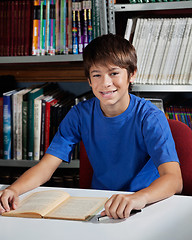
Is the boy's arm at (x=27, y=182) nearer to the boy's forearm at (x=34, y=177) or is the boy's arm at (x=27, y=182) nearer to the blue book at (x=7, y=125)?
the boy's forearm at (x=34, y=177)

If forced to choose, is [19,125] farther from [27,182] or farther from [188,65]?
[188,65]

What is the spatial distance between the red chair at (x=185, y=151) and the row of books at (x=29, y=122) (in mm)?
703

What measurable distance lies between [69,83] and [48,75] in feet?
0.45

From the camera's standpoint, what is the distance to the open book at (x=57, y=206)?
811mm

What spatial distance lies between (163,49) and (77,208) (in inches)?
40.7

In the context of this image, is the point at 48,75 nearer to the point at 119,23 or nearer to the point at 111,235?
the point at 119,23

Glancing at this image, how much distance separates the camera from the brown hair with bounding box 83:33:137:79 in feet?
3.74

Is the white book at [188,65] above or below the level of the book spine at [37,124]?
above

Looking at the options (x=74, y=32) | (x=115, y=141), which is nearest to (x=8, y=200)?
(x=115, y=141)

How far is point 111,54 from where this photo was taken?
1.14 metres

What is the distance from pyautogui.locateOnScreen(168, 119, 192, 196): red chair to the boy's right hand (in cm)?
58

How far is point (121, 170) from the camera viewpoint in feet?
3.94

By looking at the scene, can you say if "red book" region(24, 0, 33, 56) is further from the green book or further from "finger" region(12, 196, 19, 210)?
"finger" region(12, 196, 19, 210)

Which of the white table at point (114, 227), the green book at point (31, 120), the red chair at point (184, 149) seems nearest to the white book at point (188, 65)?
the red chair at point (184, 149)
